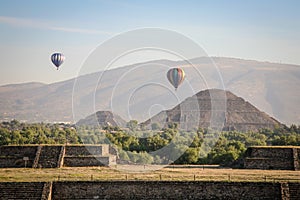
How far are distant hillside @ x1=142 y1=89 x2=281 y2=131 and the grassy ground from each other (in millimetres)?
68391

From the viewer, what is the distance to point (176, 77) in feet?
160

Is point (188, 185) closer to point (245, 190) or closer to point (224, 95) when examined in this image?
point (245, 190)

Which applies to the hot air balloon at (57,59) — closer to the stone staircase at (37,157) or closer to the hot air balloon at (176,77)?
the hot air balloon at (176,77)

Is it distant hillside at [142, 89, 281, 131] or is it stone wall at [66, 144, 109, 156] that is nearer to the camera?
stone wall at [66, 144, 109, 156]

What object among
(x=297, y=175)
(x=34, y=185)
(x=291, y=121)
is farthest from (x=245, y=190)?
(x=291, y=121)

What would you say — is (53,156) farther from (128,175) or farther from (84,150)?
(128,175)

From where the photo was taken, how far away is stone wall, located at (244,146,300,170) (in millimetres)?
27656

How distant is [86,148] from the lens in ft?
99.6

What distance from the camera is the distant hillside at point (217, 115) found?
99938 mm

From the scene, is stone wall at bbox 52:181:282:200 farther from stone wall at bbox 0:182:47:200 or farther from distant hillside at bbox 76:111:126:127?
distant hillside at bbox 76:111:126:127

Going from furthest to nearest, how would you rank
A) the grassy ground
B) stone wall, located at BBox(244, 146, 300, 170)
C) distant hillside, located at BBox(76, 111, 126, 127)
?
distant hillside, located at BBox(76, 111, 126, 127) < stone wall, located at BBox(244, 146, 300, 170) < the grassy ground

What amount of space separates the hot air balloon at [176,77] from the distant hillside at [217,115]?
45741 millimetres

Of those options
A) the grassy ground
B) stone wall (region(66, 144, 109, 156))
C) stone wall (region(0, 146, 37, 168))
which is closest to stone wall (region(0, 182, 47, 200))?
the grassy ground

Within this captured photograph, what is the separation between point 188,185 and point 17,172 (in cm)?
946
